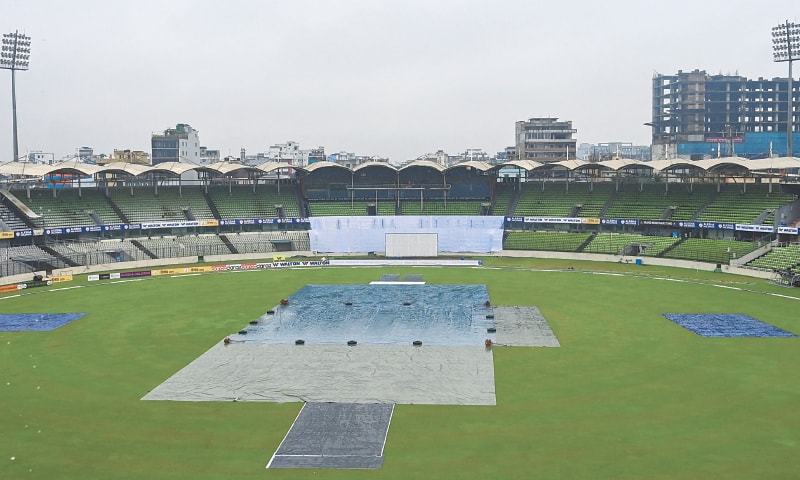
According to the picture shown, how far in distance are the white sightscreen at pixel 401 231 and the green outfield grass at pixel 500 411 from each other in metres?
47.0

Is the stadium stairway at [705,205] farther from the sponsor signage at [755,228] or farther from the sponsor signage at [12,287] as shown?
the sponsor signage at [12,287]

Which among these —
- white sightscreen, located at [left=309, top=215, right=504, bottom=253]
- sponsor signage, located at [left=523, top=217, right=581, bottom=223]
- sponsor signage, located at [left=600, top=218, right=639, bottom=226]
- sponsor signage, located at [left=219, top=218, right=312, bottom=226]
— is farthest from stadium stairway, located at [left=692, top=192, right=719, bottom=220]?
sponsor signage, located at [left=219, top=218, right=312, bottom=226]

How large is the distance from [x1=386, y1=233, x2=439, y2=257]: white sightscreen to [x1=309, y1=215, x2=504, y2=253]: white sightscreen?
5.70 m

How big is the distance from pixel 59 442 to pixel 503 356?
26605 millimetres

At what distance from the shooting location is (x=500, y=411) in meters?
35.2

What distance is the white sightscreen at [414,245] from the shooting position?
334ft

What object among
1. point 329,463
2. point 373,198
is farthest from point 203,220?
point 329,463

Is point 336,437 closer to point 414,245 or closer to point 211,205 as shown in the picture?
point 414,245

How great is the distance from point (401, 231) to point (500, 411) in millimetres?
79670

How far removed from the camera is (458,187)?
130 m

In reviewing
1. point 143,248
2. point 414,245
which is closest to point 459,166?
point 414,245

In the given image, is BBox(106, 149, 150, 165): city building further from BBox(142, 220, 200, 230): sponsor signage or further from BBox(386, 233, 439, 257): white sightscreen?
BBox(386, 233, 439, 257): white sightscreen

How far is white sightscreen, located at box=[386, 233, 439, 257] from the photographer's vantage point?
102m

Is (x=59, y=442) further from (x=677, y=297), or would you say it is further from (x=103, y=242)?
(x=103, y=242)
